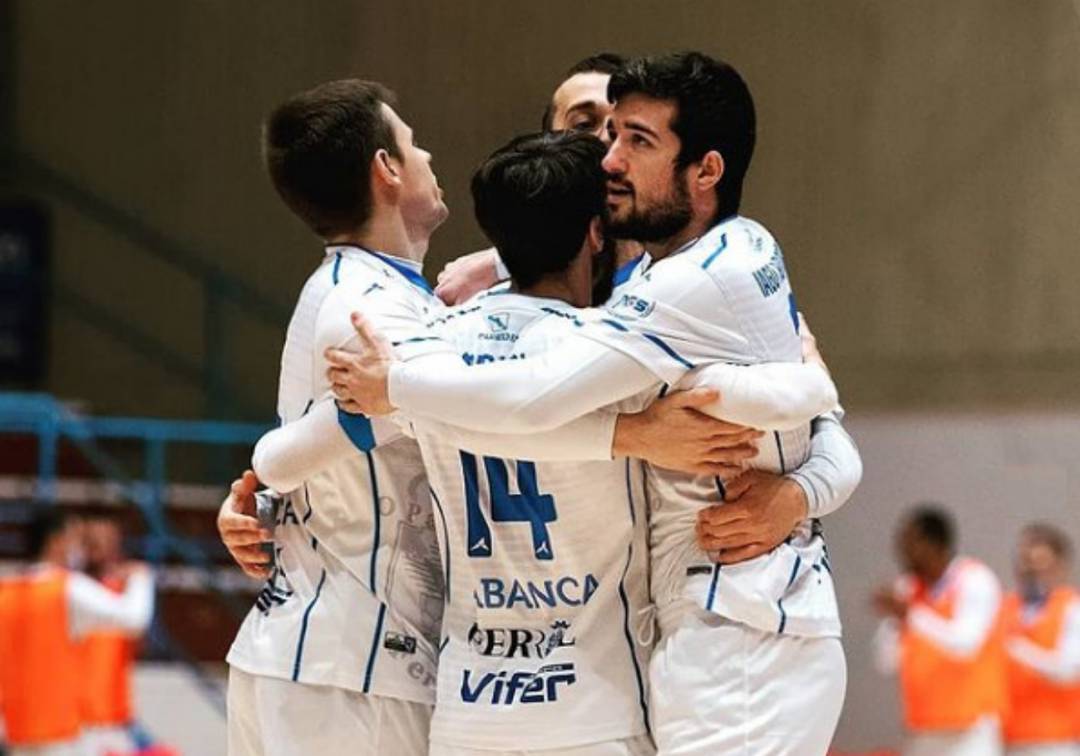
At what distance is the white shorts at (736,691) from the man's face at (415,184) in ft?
3.07

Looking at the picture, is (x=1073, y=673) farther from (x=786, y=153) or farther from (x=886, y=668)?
(x=786, y=153)

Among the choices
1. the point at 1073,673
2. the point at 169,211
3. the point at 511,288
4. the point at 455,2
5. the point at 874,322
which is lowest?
the point at 1073,673

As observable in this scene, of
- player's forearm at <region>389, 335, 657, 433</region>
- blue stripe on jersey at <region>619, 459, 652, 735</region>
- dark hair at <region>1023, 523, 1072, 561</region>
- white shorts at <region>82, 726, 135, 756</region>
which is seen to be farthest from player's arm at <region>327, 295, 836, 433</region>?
white shorts at <region>82, 726, 135, 756</region>

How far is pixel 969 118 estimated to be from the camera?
8133 millimetres

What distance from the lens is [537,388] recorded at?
308cm

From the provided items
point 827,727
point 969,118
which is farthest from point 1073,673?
point 827,727

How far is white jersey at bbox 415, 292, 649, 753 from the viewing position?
3186 millimetres

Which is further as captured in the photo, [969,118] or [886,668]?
[886,668]

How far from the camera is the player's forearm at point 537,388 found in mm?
3078

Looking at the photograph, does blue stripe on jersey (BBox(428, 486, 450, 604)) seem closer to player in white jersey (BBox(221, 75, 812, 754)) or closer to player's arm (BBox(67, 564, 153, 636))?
player in white jersey (BBox(221, 75, 812, 754))

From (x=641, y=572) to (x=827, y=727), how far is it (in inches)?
15.4

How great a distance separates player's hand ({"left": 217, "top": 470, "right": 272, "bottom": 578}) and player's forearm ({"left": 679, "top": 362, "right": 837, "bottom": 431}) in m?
0.93

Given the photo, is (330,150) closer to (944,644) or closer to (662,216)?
(662,216)

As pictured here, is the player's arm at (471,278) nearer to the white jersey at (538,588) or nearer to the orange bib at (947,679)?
the white jersey at (538,588)
